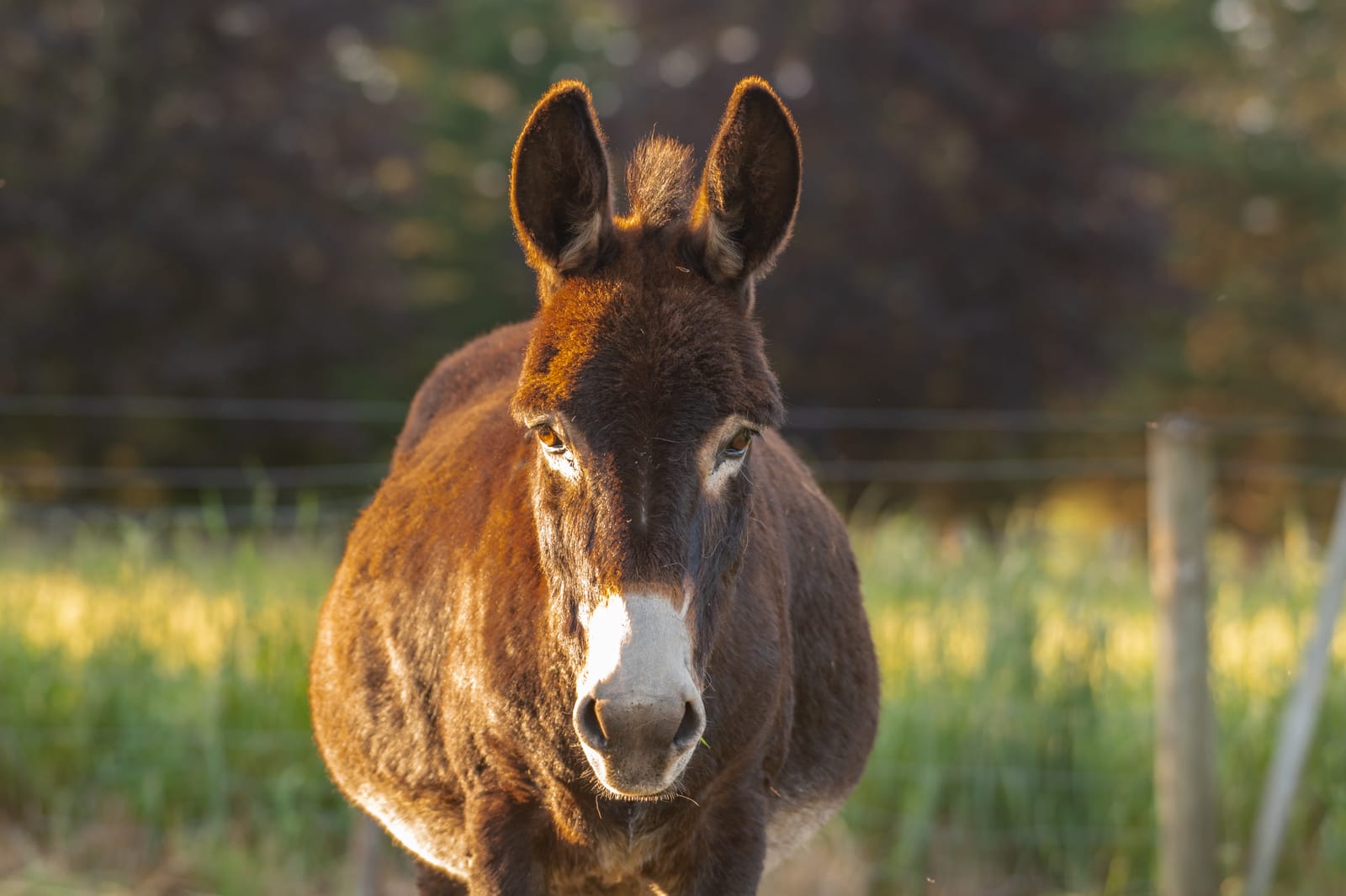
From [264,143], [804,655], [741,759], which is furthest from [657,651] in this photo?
[264,143]

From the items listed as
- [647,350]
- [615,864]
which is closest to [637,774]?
[615,864]

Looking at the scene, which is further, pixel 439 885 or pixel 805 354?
pixel 805 354

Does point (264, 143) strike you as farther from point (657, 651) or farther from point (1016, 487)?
point (657, 651)

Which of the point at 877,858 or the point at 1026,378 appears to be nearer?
the point at 877,858

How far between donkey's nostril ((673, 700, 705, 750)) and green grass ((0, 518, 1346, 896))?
12.5 ft

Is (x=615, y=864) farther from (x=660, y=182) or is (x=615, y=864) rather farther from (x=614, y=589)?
(x=660, y=182)

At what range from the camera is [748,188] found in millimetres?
2568

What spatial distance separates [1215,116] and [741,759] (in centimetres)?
2867

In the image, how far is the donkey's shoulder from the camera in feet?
11.8

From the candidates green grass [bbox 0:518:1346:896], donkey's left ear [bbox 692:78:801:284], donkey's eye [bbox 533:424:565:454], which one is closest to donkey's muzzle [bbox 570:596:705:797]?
donkey's eye [bbox 533:424:565:454]

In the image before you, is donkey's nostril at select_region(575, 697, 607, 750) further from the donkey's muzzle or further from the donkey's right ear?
the donkey's right ear

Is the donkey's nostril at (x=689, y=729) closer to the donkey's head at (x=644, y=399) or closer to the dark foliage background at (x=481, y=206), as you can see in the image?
the donkey's head at (x=644, y=399)

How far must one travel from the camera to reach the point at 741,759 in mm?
2656

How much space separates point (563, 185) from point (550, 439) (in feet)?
1.67
